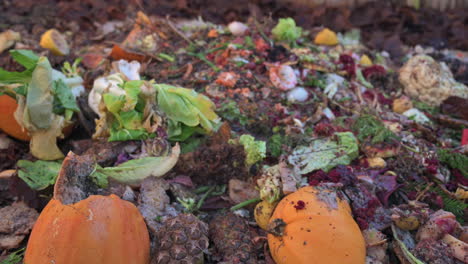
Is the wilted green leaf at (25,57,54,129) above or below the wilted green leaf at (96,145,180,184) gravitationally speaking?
above

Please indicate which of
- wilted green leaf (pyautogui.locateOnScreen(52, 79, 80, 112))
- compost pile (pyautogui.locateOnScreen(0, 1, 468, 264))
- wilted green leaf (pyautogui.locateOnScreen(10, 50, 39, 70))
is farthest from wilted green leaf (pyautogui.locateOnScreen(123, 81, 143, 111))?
wilted green leaf (pyautogui.locateOnScreen(10, 50, 39, 70))

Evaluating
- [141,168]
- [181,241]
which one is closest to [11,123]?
[141,168]

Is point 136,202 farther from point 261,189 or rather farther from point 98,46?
point 98,46

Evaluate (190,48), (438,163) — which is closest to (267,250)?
(438,163)

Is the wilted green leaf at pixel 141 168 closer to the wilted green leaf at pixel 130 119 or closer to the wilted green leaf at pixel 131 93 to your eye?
the wilted green leaf at pixel 130 119

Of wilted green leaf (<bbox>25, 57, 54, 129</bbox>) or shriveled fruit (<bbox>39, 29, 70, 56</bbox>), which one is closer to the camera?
wilted green leaf (<bbox>25, 57, 54, 129</bbox>)

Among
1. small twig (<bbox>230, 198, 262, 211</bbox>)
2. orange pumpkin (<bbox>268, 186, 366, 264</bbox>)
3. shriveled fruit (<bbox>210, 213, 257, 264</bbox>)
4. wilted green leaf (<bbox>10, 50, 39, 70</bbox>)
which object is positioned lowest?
small twig (<bbox>230, 198, 262, 211</bbox>)

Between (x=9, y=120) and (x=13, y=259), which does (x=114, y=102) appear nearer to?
(x=9, y=120)

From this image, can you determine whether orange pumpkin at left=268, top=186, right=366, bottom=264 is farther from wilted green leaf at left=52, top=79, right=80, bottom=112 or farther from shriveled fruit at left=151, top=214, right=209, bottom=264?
wilted green leaf at left=52, top=79, right=80, bottom=112
